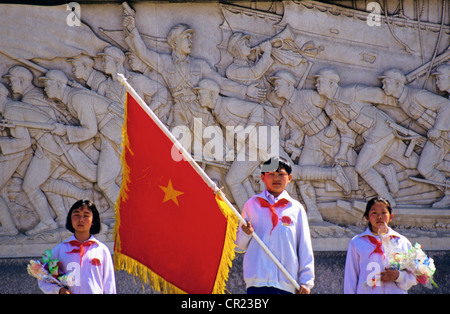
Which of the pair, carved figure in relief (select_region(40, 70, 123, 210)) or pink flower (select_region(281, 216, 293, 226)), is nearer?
pink flower (select_region(281, 216, 293, 226))

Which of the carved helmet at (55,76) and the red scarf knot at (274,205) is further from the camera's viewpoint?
the carved helmet at (55,76)

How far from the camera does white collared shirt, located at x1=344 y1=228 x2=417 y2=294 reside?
17.3 ft

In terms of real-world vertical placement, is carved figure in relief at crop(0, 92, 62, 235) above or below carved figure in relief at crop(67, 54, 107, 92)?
below

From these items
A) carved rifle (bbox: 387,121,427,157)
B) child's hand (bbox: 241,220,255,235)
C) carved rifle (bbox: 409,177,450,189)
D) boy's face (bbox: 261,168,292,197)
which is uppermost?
carved rifle (bbox: 387,121,427,157)

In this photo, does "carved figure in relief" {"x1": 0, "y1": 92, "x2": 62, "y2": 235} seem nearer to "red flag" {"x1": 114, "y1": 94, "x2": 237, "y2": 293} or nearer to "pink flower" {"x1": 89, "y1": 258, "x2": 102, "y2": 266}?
"red flag" {"x1": 114, "y1": 94, "x2": 237, "y2": 293}

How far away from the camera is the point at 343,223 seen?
826 cm

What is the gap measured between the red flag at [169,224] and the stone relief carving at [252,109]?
2.58 metres

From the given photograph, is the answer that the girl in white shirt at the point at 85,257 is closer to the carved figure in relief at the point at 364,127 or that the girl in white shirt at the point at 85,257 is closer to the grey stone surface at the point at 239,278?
the grey stone surface at the point at 239,278

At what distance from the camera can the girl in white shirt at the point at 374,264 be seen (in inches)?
207

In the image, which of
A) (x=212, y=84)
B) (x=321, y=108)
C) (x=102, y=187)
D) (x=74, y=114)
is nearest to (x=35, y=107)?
(x=74, y=114)

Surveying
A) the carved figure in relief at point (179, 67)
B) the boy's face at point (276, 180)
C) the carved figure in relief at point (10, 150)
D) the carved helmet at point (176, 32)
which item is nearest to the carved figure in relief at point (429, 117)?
the carved figure in relief at point (179, 67)

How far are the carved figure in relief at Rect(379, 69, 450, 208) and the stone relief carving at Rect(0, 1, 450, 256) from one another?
0.01m

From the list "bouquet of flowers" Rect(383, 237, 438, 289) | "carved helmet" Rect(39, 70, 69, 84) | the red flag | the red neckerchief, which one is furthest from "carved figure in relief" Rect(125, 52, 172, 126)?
"bouquet of flowers" Rect(383, 237, 438, 289)
